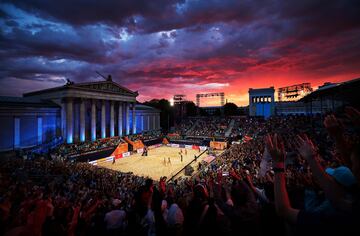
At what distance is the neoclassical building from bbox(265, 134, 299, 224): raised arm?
132ft

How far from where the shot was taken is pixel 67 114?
3775cm

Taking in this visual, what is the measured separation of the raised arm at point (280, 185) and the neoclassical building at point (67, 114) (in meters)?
40.3

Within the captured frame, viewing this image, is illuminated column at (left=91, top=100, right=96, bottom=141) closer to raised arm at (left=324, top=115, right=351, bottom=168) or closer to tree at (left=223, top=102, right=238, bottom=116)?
raised arm at (left=324, top=115, right=351, bottom=168)

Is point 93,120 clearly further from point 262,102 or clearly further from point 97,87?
point 262,102

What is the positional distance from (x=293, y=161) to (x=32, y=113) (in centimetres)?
4270

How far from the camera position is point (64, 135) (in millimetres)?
37375

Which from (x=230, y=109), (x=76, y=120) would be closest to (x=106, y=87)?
(x=76, y=120)

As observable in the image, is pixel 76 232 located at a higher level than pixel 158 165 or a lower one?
higher

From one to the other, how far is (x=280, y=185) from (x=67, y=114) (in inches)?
1712

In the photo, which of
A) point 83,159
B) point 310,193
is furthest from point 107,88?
point 310,193

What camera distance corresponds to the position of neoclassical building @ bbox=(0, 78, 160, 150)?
102ft

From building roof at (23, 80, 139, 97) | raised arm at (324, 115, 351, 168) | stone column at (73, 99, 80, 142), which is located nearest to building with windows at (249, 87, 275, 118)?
building roof at (23, 80, 139, 97)

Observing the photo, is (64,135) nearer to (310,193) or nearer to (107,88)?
(107,88)

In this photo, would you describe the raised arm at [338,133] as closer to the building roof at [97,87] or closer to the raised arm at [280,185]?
the raised arm at [280,185]
